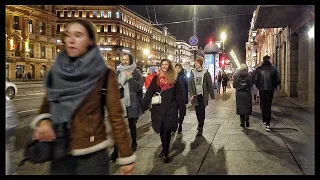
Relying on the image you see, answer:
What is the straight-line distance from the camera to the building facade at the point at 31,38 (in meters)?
51.4

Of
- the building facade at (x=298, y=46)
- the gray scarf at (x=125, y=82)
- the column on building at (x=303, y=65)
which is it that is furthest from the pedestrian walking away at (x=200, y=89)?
the column on building at (x=303, y=65)

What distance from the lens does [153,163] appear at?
5.87 metres

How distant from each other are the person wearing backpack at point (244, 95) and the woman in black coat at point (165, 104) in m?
3.68

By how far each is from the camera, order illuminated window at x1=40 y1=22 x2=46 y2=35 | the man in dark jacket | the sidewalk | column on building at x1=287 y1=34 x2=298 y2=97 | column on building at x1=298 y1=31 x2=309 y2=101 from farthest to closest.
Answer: illuminated window at x1=40 y1=22 x2=46 y2=35
column on building at x1=287 y1=34 x2=298 y2=97
column on building at x1=298 y1=31 x2=309 y2=101
the man in dark jacket
the sidewalk

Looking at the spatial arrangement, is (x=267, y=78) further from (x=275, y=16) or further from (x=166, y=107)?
(x=275, y=16)

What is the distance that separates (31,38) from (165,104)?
5423 cm

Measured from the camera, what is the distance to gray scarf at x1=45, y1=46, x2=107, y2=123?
2604 mm

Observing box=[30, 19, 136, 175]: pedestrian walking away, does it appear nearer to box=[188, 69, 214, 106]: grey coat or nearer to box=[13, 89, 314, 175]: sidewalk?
box=[13, 89, 314, 175]: sidewalk

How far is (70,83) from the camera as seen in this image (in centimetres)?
262

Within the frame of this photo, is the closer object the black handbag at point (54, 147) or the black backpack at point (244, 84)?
the black handbag at point (54, 147)

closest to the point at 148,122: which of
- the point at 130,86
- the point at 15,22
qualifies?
the point at 130,86

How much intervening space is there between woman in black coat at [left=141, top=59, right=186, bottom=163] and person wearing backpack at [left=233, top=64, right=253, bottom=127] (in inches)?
145

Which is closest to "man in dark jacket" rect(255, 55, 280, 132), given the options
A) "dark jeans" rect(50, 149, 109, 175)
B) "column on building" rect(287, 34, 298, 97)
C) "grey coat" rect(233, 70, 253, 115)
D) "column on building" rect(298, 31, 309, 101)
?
"grey coat" rect(233, 70, 253, 115)

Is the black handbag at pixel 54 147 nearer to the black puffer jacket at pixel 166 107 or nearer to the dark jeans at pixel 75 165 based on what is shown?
the dark jeans at pixel 75 165
